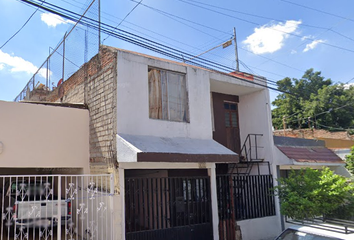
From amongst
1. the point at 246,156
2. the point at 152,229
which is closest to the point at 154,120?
the point at 152,229

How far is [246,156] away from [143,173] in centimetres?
A: 393

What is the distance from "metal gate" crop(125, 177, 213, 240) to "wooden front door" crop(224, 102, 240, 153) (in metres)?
3.04

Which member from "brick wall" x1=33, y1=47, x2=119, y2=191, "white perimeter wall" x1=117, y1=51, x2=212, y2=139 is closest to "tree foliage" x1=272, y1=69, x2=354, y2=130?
"white perimeter wall" x1=117, y1=51, x2=212, y2=139

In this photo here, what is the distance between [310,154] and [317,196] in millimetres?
5329

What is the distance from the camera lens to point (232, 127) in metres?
11.6

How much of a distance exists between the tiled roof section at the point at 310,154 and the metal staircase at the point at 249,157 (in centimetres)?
87

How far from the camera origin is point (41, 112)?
764 cm

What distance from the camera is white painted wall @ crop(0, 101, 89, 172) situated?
712 centimetres

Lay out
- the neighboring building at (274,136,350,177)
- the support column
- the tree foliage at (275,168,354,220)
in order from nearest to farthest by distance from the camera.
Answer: the tree foliage at (275,168,354,220), the support column, the neighboring building at (274,136,350,177)

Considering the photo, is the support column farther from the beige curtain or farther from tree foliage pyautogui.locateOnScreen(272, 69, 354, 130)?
tree foliage pyautogui.locateOnScreen(272, 69, 354, 130)

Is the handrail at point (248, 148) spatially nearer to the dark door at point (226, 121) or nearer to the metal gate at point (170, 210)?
the dark door at point (226, 121)

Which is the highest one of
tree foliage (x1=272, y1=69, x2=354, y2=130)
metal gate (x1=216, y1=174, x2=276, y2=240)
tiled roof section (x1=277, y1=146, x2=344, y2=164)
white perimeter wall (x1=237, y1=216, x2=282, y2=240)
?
tree foliage (x1=272, y1=69, x2=354, y2=130)

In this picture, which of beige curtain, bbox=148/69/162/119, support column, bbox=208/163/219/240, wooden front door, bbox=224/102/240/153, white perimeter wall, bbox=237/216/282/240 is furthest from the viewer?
wooden front door, bbox=224/102/240/153

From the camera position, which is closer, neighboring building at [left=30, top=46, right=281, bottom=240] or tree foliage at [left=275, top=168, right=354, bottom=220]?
tree foliage at [left=275, top=168, right=354, bottom=220]
